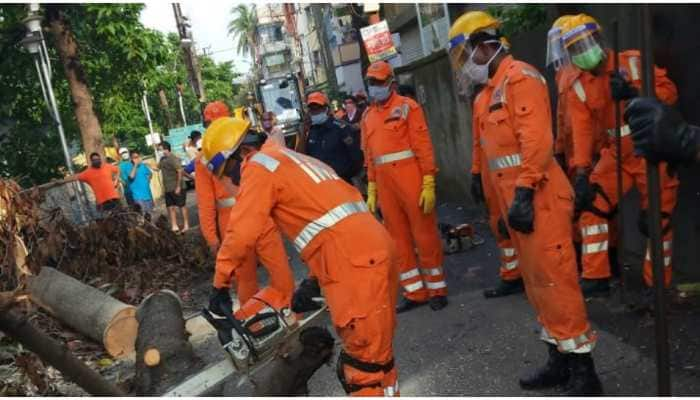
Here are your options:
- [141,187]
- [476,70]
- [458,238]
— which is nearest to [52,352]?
[476,70]

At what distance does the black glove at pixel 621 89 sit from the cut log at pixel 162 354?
348 cm

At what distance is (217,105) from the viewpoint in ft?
25.2

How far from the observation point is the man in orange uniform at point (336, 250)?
9.76 feet

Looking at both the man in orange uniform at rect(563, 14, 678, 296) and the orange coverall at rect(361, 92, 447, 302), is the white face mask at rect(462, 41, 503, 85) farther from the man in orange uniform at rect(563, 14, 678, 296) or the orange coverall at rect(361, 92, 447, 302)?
the orange coverall at rect(361, 92, 447, 302)

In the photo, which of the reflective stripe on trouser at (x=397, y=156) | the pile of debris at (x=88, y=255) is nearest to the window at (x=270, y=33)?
the pile of debris at (x=88, y=255)

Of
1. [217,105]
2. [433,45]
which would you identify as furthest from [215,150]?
[433,45]

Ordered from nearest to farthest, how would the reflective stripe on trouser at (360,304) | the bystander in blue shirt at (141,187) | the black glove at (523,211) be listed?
the reflective stripe on trouser at (360,304)
the black glove at (523,211)
the bystander in blue shirt at (141,187)

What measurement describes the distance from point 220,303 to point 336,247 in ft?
2.03

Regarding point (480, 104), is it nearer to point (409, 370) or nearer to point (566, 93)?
point (566, 93)

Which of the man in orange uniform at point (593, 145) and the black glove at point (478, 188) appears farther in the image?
the black glove at point (478, 188)

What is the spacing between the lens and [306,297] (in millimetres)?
3402

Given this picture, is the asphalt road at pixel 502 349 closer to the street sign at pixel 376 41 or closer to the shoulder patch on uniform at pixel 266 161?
the shoulder patch on uniform at pixel 266 161

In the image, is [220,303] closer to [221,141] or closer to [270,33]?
[221,141]

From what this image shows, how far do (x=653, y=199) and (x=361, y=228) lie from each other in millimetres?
1383
